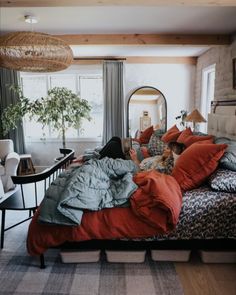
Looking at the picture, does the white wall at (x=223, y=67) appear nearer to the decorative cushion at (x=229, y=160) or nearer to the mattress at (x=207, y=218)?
the decorative cushion at (x=229, y=160)

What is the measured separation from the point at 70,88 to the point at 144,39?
93.1 inches

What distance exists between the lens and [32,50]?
7.38 ft

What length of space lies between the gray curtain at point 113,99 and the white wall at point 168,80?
8.1 inches

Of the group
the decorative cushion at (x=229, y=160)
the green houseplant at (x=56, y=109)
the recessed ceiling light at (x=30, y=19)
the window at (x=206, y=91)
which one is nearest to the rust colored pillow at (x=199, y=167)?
the decorative cushion at (x=229, y=160)

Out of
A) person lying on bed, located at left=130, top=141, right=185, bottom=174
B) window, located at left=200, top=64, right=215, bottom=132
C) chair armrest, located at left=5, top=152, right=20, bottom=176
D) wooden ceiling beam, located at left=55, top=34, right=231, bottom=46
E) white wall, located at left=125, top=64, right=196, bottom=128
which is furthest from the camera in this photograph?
white wall, located at left=125, top=64, right=196, bottom=128

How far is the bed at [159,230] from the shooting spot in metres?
1.86

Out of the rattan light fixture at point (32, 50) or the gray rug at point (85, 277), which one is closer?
the gray rug at point (85, 277)

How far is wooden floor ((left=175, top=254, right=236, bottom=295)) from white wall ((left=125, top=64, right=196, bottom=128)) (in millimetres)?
3765

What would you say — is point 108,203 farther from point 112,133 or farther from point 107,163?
point 112,133

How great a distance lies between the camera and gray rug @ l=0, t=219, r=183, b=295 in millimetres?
1788

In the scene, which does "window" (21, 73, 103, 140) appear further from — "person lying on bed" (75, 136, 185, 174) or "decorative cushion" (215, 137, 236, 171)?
"decorative cushion" (215, 137, 236, 171)

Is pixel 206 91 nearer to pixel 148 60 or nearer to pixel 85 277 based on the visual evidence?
pixel 148 60

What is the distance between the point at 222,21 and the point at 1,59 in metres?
2.56

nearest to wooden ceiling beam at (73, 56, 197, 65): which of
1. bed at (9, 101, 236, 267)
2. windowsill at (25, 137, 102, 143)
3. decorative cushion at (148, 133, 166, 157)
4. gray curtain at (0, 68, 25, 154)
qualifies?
Answer: gray curtain at (0, 68, 25, 154)
